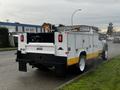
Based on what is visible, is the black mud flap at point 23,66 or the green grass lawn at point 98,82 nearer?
the green grass lawn at point 98,82

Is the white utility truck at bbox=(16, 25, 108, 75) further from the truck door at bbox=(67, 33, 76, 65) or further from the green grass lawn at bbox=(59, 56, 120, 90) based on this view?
the green grass lawn at bbox=(59, 56, 120, 90)

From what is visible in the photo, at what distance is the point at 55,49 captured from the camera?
10.6 m

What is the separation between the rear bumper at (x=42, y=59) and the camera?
416 inches

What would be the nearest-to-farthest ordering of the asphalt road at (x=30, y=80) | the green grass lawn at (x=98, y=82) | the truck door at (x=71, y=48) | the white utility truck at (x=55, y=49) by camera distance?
the green grass lawn at (x=98, y=82) → the asphalt road at (x=30, y=80) → the white utility truck at (x=55, y=49) → the truck door at (x=71, y=48)

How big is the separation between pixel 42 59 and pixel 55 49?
761mm

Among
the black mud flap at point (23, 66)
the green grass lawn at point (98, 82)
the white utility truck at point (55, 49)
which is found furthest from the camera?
the black mud flap at point (23, 66)

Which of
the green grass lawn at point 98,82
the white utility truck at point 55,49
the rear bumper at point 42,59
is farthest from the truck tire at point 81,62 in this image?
the rear bumper at point 42,59

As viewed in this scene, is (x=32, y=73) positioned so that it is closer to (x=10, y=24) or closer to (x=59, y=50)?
(x=59, y=50)

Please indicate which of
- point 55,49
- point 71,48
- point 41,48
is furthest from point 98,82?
point 41,48

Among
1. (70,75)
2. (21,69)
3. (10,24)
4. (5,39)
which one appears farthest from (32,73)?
(10,24)

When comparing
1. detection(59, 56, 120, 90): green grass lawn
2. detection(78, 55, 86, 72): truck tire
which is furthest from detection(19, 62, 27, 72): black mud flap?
detection(59, 56, 120, 90): green grass lawn

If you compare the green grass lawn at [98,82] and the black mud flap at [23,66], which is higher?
the black mud flap at [23,66]

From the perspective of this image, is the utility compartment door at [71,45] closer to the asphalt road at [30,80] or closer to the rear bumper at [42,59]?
the rear bumper at [42,59]

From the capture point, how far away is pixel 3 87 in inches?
356
